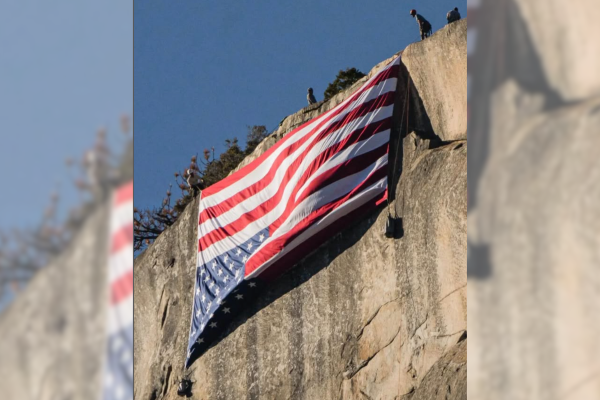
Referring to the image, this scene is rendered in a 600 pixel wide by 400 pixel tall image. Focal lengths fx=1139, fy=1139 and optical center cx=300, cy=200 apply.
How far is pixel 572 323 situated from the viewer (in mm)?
4039

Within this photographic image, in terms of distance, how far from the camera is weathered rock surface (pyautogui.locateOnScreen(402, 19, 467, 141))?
44.7ft

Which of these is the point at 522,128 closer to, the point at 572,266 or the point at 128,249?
the point at 572,266

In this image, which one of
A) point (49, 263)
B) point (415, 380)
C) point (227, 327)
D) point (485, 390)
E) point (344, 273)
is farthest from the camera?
point (227, 327)

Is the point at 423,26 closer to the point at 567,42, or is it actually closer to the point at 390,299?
the point at 390,299

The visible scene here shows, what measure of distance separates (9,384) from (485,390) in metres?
2.04

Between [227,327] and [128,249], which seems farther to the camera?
[227,327]

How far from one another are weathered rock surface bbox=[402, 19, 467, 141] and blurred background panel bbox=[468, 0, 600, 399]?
9013 millimetres

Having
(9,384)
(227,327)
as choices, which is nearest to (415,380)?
(227,327)

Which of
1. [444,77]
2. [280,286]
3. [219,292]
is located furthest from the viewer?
[219,292]

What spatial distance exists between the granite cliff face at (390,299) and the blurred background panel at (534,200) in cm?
708

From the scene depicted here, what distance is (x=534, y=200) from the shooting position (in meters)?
4.27

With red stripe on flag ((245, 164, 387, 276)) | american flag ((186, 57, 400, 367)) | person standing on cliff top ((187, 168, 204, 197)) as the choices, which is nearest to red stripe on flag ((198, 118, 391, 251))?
american flag ((186, 57, 400, 367))

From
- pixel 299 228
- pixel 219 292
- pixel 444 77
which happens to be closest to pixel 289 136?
pixel 299 228

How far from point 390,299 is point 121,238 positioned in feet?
29.4
